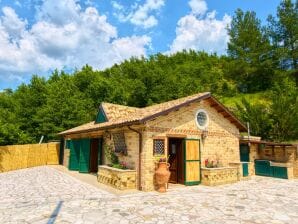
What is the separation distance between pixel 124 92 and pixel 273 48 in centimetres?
2130

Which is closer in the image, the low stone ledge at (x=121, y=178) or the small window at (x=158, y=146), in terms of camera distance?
the low stone ledge at (x=121, y=178)

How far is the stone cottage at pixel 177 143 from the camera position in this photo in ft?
34.5

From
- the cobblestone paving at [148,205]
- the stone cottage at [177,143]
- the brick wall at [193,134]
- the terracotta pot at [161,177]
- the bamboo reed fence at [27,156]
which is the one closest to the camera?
the cobblestone paving at [148,205]

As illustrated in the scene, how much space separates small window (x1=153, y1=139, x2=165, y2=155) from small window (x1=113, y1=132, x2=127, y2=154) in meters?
1.68

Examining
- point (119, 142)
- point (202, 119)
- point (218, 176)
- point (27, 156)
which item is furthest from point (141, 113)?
point (27, 156)

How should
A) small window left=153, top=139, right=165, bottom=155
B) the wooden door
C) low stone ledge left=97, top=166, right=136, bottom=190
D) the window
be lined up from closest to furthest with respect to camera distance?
1. low stone ledge left=97, top=166, right=136, bottom=190
2. small window left=153, top=139, right=165, bottom=155
3. the wooden door
4. the window

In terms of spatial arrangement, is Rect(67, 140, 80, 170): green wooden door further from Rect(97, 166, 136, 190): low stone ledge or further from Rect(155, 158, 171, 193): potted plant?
Rect(155, 158, 171, 193): potted plant

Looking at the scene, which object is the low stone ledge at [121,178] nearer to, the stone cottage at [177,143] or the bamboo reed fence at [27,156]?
the stone cottage at [177,143]

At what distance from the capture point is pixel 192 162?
12.0 meters

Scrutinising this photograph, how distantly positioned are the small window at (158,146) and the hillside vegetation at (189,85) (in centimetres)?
1337

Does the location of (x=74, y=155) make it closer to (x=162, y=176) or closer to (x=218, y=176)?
(x=162, y=176)

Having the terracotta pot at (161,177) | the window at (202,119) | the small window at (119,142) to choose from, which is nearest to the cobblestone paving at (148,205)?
the terracotta pot at (161,177)

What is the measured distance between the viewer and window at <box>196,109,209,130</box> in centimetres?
1292

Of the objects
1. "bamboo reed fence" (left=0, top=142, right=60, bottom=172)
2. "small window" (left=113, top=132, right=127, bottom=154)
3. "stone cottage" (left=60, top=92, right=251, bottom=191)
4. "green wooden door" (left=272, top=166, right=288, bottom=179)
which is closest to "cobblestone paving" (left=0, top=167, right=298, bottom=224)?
"stone cottage" (left=60, top=92, right=251, bottom=191)
